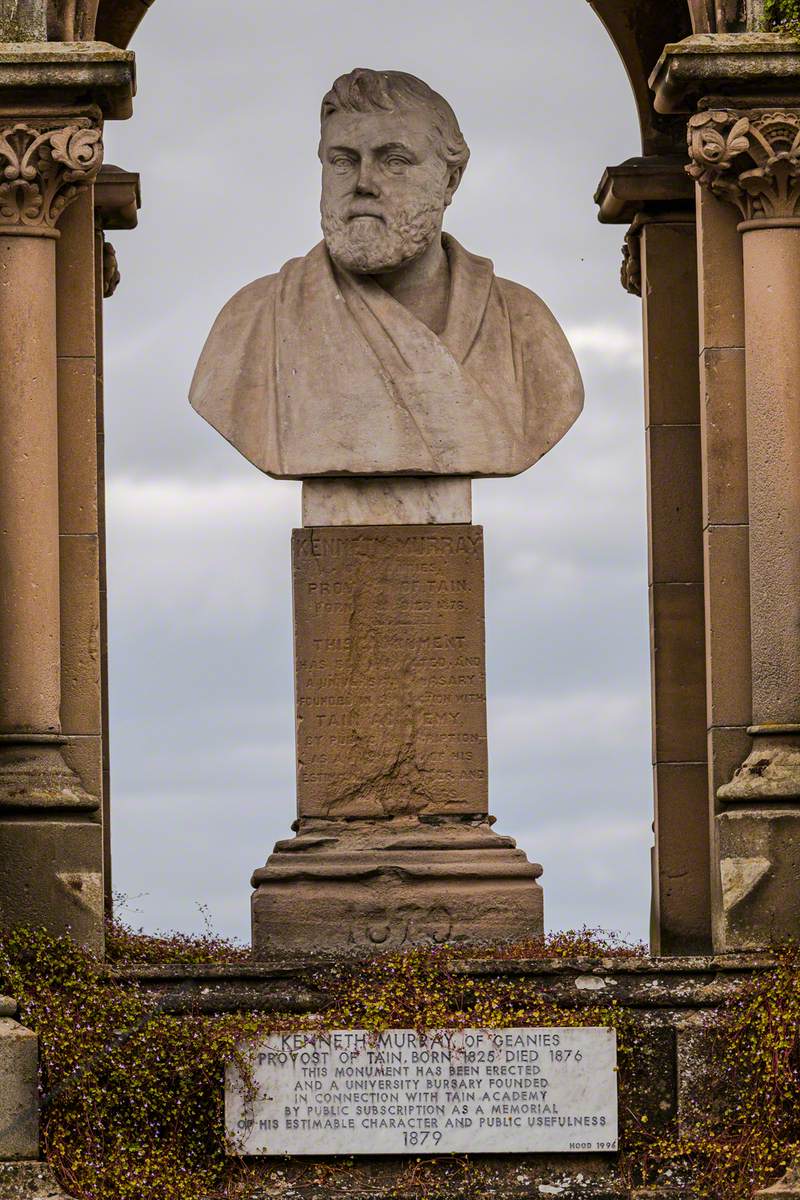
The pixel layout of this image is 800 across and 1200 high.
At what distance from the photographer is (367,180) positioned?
17.7 metres

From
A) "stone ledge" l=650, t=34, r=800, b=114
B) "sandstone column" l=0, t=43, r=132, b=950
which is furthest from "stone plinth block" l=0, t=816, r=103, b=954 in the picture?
"stone ledge" l=650, t=34, r=800, b=114

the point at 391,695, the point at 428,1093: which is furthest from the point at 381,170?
the point at 428,1093

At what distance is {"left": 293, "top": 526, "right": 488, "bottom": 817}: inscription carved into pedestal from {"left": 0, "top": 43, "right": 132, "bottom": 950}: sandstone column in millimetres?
1275

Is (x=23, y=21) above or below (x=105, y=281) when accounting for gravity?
above

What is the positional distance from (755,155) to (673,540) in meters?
2.77

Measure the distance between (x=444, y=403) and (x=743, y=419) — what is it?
1.66m

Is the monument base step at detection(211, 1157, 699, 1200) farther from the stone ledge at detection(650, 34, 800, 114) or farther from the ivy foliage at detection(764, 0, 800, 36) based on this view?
the ivy foliage at detection(764, 0, 800, 36)

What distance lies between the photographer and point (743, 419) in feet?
55.8

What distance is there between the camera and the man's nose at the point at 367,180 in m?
17.7

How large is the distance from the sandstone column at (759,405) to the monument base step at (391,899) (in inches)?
46.1

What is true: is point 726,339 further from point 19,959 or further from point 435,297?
point 19,959

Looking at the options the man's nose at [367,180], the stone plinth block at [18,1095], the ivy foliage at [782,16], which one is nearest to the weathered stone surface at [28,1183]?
the stone plinth block at [18,1095]

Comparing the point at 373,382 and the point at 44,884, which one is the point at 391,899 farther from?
the point at 373,382

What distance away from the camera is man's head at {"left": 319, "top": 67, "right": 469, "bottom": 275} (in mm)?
17703
